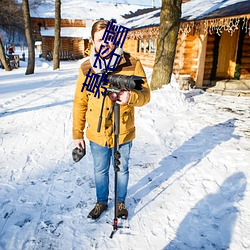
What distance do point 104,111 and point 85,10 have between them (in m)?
37.0

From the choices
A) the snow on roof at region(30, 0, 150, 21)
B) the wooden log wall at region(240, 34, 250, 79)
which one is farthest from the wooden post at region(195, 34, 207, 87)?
the snow on roof at region(30, 0, 150, 21)

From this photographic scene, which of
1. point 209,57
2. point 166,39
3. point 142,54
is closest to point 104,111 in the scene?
point 166,39

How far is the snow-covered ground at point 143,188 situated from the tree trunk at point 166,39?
2171 millimetres

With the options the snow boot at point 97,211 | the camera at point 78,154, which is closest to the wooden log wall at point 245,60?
the snow boot at point 97,211

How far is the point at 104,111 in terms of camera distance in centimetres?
207

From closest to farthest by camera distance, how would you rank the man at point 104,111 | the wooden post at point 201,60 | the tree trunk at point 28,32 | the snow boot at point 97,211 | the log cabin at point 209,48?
the man at point 104,111, the snow boot at point 97,211, the log cabin at point 209,48, the wooden post at point 201,60, the tree trunk at point 28,32

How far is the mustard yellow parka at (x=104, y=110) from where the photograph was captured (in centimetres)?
202

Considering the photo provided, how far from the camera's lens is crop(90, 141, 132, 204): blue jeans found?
2.23 metres

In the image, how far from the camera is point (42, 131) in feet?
16.0

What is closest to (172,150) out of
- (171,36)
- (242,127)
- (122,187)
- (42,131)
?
(122,187)

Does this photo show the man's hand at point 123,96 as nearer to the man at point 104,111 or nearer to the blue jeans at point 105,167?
the man at point 104,111

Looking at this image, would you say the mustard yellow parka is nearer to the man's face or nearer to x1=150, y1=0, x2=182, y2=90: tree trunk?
the man's face

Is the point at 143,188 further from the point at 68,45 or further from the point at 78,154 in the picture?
the point at 68,45

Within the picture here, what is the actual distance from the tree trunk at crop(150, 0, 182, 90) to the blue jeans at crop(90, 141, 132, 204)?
557 centimetres
